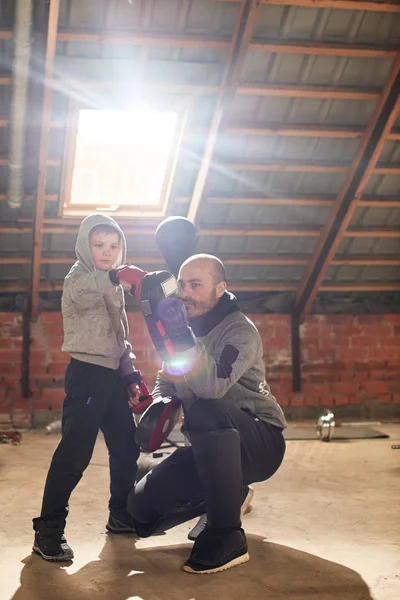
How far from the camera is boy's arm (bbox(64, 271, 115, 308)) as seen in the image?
293 centimetres

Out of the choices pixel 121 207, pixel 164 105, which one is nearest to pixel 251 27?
pixel 164 105

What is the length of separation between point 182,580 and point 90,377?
32.9 inches

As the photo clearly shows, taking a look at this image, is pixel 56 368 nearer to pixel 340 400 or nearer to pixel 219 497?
pixel 340 400

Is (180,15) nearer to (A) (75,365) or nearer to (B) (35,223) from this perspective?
(B) (35,223)

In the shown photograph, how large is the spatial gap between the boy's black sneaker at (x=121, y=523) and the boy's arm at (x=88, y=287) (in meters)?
0.88

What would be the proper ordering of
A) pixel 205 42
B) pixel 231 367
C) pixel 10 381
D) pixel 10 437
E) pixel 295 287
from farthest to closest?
pixel 295 287, pixel 10 381, pixel 10 437, pixel 205 42, pixel 231 367

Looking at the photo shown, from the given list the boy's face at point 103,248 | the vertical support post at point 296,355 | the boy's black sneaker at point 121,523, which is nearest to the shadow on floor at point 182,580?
the boy's black sneaker at point 121,523

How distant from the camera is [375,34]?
5.26 metres

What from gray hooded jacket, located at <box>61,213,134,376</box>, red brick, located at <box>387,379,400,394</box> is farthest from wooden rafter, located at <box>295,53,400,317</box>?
gray hooded jacket, located at <box>61,213,134,376</box>

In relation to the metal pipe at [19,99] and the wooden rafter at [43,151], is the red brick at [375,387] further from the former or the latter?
the metal pipe at [19,99]

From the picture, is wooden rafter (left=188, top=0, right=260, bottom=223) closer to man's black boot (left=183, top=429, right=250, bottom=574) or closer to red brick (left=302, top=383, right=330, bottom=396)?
red brick (left=302, top=383, right=330, bottom=396)

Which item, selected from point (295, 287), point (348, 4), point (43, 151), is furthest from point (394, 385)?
point (43, 151)

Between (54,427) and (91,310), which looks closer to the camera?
(91,310)

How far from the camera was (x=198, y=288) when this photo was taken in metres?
2.95
